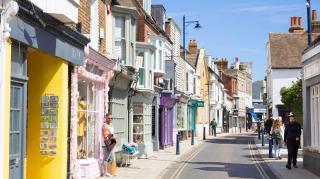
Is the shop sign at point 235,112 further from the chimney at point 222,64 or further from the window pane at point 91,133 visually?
the window pane at point 91,133

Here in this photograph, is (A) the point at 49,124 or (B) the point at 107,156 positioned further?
(B) the point at 107,156

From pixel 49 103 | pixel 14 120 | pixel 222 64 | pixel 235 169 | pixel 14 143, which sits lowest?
pixel 235 169

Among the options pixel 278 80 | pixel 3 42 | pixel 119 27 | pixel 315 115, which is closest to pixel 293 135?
pixel 315 115

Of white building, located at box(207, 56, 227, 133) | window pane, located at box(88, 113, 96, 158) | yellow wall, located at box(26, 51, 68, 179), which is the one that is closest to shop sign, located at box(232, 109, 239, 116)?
white building, located at box(207, 56, 227, 133)

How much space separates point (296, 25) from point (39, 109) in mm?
48263

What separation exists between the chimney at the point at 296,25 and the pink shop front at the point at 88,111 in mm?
41963

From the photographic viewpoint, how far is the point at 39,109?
12.5 meters

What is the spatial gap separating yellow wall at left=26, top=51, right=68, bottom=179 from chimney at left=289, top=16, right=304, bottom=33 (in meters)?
47.3

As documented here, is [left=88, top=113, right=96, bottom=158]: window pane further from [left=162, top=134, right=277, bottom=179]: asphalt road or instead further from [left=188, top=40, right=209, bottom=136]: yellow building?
[left=188, top=40, right=209, bottom=136]: yellow building

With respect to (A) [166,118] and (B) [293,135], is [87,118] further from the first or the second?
(A) [166,118]

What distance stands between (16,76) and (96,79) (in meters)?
6.79

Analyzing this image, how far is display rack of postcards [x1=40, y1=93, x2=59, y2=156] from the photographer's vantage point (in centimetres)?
1252

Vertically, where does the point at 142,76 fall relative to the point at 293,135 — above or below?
above

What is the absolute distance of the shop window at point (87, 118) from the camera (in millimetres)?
15734
